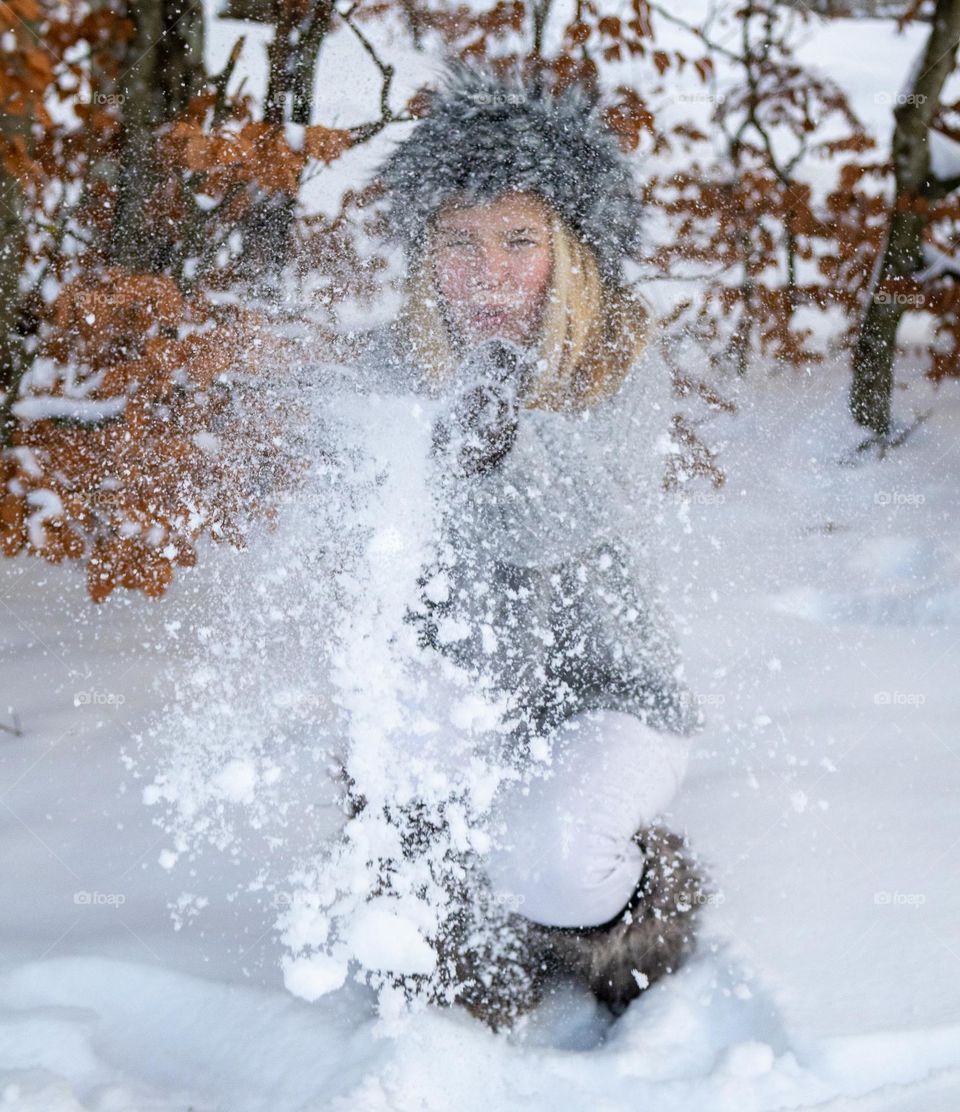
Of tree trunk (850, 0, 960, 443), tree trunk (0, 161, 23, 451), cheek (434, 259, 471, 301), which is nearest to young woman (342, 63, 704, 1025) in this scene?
cheek (434, 259, 471, 301)

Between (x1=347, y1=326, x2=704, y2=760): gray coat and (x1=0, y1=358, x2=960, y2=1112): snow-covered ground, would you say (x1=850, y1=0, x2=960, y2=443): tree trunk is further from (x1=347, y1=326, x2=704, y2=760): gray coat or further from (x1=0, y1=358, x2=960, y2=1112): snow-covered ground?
(x1=347, y1=326, x2=704, y2=760): gray coat

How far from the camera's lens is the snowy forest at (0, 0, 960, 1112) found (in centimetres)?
110

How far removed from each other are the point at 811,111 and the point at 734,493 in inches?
40.6

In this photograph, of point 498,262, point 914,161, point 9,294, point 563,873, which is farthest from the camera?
point 914,161

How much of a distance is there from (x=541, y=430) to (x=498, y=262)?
0.22 m

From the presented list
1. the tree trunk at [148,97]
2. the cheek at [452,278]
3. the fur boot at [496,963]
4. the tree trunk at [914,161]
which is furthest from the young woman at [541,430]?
the tree trunk at [914,161]

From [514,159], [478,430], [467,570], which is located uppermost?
[514,159]

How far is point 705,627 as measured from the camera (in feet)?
6.90

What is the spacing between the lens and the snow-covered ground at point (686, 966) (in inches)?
39.5

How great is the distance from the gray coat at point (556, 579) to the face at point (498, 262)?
0.12 m

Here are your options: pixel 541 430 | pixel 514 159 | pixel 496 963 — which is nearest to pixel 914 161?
pixel 514 159

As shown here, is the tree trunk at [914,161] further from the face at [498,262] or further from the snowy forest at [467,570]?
the face at [498,262]

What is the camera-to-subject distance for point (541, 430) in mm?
1234

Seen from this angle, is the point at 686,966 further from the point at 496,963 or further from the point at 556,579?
the point at 556,579
